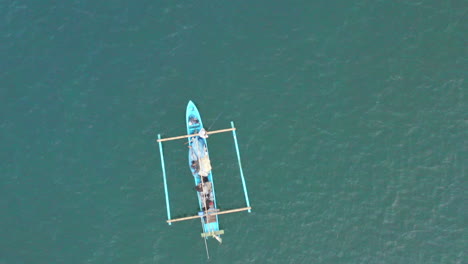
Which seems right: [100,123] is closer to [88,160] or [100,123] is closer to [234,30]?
[88,160]

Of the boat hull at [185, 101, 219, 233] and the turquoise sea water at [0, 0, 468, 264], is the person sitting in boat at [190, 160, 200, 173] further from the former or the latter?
the turquoise sea water at [0, 0, 468, 264]

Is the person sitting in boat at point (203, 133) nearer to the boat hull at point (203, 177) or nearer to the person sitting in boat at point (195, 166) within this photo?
the boat hull at point (203, 177)

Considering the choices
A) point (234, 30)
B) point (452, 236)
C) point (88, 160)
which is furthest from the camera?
point (234, 30)

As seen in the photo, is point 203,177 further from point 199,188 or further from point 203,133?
point 203,133

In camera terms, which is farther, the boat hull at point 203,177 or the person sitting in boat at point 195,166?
the person sitting in boat at point 195,166

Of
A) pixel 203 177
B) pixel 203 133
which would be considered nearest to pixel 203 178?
pixel 203 177

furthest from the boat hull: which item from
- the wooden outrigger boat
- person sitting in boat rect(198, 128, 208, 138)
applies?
person sitting in boat rect(198, 128, 208, 138)

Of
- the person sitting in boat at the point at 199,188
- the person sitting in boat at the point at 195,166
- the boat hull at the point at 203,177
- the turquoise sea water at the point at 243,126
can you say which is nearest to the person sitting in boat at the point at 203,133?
the boat hull at the point at 203,177

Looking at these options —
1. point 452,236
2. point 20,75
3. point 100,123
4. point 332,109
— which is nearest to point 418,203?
point 452,236
